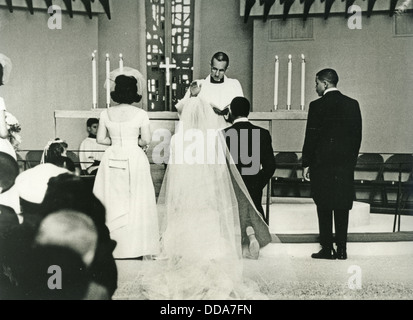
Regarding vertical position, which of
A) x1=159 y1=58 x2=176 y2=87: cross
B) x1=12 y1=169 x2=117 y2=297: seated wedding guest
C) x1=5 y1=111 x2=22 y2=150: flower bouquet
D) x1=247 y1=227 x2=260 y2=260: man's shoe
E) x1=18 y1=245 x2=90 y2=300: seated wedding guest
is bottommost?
x1=18 y1=245 x2=90 y2=300: seated wedding guest

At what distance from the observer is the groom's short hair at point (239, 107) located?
4359mm

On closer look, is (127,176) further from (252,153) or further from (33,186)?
(252,153)

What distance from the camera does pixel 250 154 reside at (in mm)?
4320

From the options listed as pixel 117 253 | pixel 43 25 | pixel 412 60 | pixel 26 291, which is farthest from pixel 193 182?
pixel 412 60

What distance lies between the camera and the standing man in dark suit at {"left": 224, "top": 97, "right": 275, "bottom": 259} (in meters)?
4.27

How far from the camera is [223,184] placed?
→ 4156 millimetres

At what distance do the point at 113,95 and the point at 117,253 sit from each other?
1158 mm

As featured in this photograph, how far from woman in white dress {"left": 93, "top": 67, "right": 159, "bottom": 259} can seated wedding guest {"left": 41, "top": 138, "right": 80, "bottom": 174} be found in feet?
0.71

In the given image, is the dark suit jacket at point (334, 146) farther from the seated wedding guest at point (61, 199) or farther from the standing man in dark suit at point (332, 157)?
the seated wedding guest at point (61, 199)

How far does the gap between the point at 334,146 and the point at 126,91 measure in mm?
1587

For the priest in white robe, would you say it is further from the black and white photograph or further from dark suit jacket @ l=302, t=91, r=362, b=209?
dark suit jacket @ l=302, t=91, r=362, b=209

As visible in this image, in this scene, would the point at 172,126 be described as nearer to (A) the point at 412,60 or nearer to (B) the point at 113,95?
(B) the point at 113,95

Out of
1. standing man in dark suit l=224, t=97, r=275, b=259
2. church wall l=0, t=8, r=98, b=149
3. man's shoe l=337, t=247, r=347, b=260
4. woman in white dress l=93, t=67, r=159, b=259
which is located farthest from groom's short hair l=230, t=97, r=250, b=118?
man's shoe l=337, t=247, r=347, b=260

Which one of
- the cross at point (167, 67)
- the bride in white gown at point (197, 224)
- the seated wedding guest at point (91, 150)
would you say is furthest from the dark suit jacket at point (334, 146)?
the seated wedding guest at point (91, 150)
